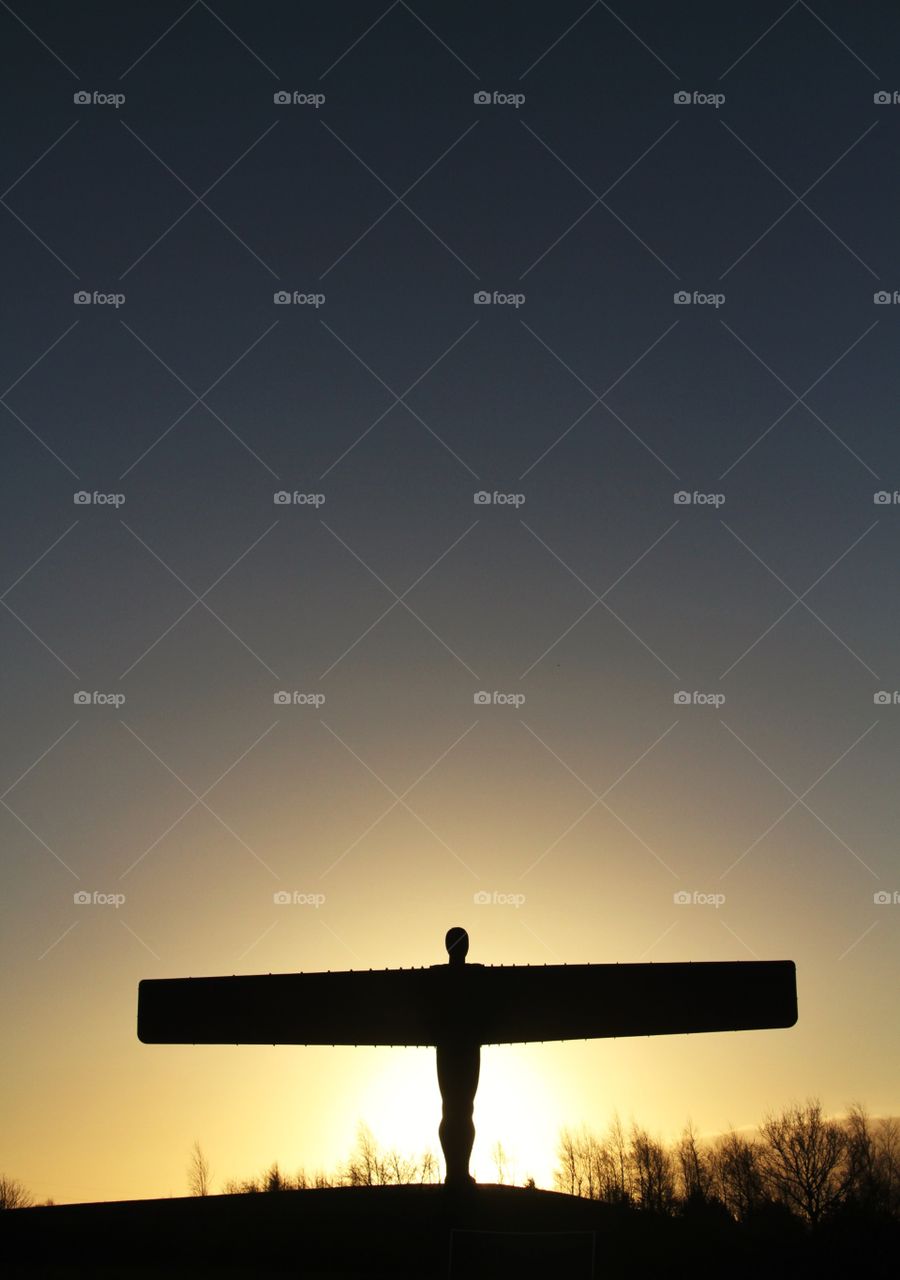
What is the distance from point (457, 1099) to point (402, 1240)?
6.31 ft

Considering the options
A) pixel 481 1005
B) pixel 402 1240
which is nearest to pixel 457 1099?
pixel 481 1005

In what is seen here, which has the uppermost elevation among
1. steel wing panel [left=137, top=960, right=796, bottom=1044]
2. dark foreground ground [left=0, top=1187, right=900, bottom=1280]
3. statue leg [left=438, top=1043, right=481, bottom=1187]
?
steel wing panel [left=137, top=960, right=796, bottom=1044]

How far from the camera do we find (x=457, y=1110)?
1104 cm

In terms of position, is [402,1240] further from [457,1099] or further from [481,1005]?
[481,1005]

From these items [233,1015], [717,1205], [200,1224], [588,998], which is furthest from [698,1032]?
[717,1205]

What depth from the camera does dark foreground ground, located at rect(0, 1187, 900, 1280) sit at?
9719mm

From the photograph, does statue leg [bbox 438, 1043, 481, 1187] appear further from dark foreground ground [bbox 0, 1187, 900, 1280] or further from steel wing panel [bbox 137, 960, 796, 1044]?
dark foreground ground [bbox 0, 1187, 900, 1280]

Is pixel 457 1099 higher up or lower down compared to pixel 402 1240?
higher up

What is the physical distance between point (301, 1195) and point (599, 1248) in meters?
5.53

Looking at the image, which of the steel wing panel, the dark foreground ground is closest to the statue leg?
the steel wing panel

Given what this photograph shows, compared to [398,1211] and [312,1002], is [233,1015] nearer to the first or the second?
[312,1002]

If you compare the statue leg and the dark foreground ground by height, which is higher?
the statue leg

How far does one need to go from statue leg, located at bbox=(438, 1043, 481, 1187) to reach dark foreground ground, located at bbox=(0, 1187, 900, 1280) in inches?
15.8

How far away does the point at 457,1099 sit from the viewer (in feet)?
36.2
